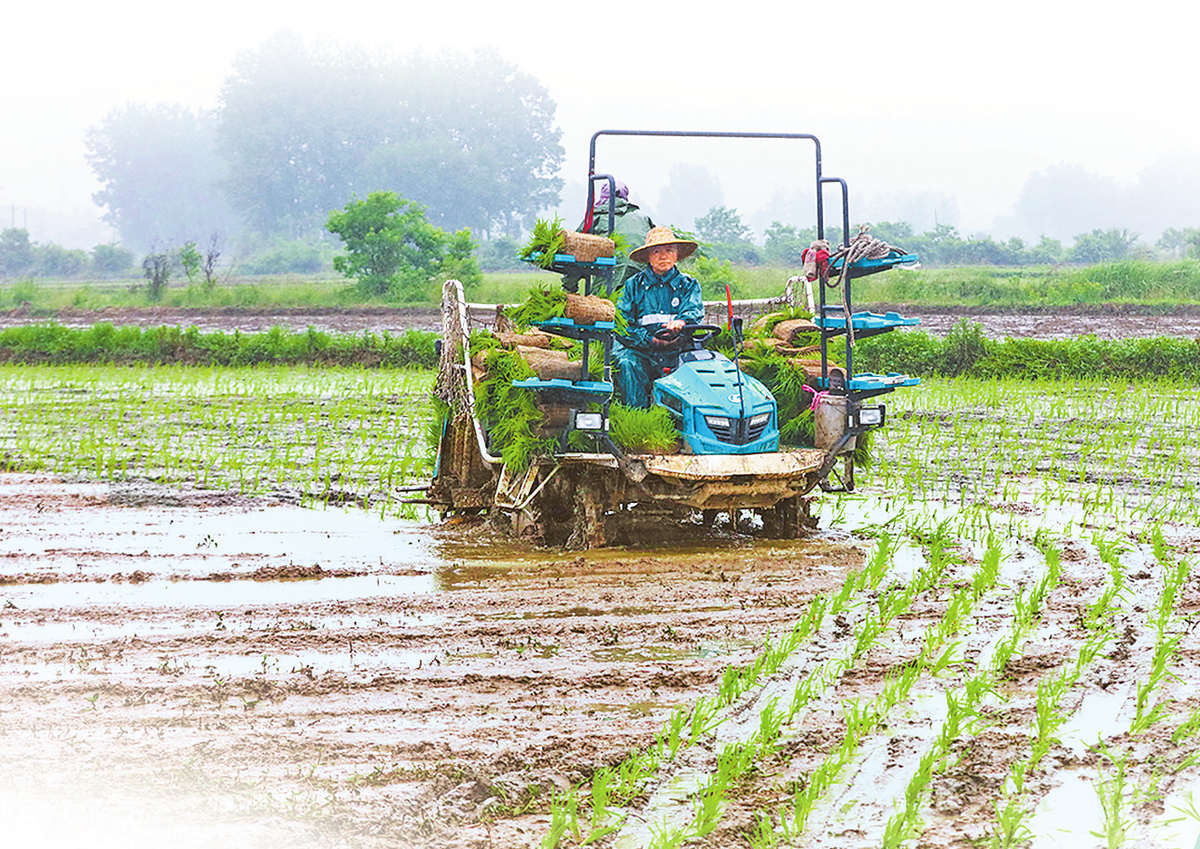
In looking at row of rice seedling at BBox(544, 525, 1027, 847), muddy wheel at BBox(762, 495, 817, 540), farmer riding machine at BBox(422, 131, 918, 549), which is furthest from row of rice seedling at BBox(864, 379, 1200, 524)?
row of rice seedling at BBox(544, 525, 1027, 847)

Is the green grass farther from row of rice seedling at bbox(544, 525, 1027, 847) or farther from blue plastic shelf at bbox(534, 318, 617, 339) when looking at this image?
row of rice seedling at bbox(544, 525, 1027, 847)

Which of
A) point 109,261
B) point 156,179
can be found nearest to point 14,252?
point 109,261

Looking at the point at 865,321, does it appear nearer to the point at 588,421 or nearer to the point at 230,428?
the point at 588,421

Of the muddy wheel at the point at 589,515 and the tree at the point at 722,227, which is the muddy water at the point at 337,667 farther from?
the tree at the point at 722,227

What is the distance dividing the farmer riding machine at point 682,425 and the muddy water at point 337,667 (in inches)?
14.3

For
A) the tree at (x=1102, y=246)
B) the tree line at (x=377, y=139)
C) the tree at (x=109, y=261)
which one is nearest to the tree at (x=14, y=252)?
the tree at (x=109, y=261)

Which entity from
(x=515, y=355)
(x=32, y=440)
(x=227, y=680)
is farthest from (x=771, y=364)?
(x=32, y=440)

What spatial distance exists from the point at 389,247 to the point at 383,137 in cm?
2657

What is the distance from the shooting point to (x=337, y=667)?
4758 mm

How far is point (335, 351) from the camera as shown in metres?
20.3

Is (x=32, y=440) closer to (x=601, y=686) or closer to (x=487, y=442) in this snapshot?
(x=487, y=442)

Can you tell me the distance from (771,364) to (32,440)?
7.83 meters

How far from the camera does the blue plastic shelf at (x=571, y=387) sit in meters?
6.62

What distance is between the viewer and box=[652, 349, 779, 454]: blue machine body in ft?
22.3
